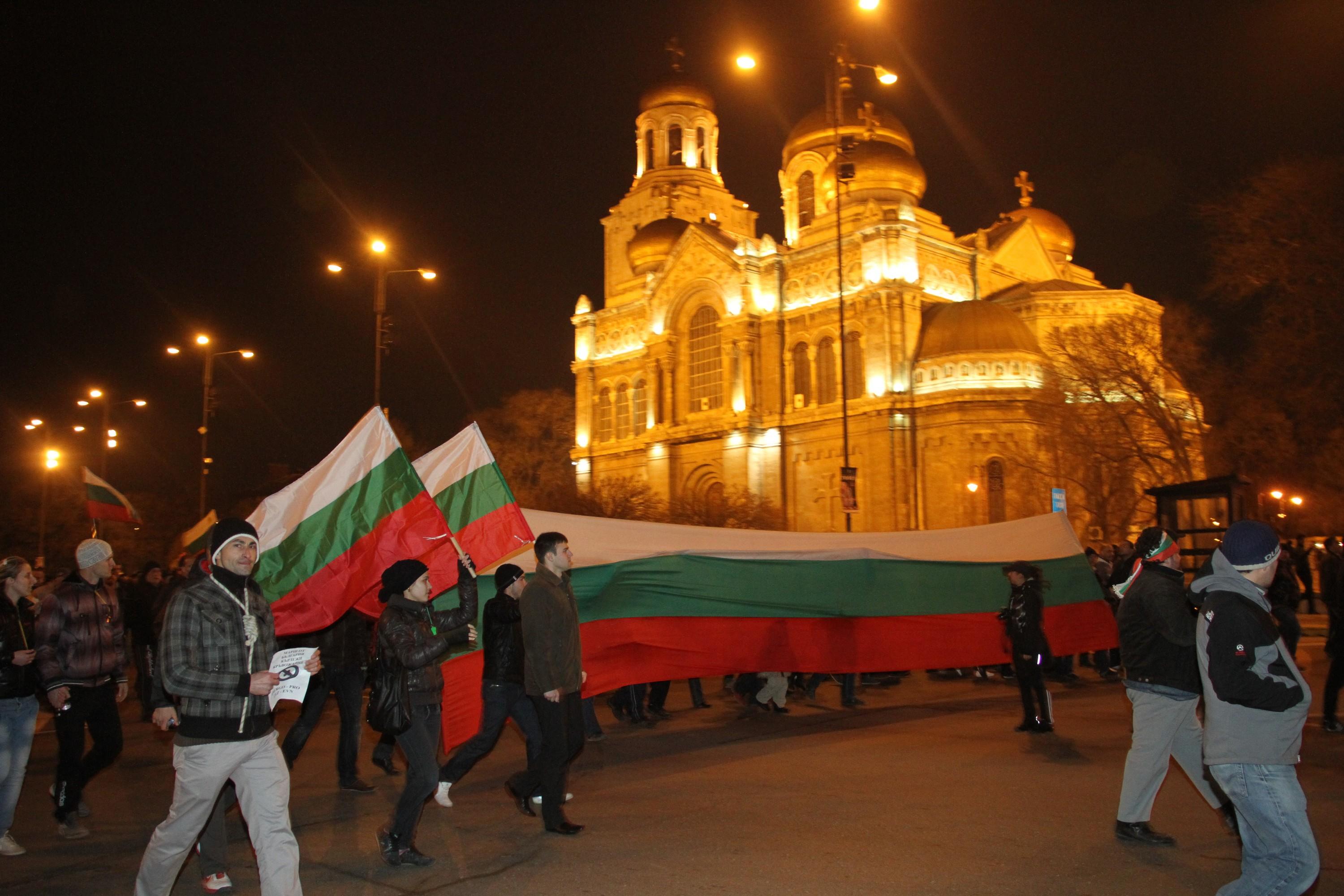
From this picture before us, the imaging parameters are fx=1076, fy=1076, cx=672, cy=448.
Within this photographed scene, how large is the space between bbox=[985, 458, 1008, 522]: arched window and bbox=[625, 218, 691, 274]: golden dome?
2115 centimetres

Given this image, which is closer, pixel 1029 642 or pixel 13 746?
pixel 13 746

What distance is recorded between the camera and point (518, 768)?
371 inches

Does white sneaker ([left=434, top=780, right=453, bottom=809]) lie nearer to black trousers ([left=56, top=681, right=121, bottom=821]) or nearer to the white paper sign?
black trousers ([left=56, top=681, right=121, bottom=821])

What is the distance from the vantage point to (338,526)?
23.7 feet

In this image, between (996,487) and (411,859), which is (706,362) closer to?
(996,487)

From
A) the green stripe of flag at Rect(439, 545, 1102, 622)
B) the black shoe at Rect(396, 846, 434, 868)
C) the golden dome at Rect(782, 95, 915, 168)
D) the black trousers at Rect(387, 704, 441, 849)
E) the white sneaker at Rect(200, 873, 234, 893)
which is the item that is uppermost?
the golden dome at Rect(782, 95, 915, 168)

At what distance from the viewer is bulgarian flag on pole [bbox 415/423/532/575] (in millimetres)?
8172

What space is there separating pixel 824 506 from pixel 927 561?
1266 inches

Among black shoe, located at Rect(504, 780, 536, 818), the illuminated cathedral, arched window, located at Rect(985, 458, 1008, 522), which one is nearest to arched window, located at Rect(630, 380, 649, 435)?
the illuminated cathedral

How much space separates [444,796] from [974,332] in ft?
122

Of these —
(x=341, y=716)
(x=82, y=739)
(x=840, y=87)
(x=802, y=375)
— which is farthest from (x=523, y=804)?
(x=802, y=375)

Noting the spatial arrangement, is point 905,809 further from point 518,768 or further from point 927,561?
point 927,561

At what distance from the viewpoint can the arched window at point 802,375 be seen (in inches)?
1837

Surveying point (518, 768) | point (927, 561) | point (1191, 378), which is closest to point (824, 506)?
point (1191, 378)
